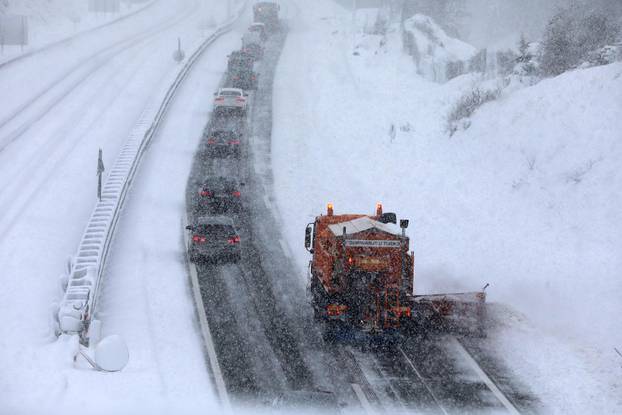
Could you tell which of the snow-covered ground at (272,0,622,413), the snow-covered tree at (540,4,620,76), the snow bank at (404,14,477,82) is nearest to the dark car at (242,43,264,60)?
the snow bank at (404,14,477,82)

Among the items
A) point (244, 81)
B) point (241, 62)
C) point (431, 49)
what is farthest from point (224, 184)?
point (431, 49)

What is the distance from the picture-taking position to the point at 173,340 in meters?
18.1

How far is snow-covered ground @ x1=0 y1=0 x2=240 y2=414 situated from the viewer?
49.7ft

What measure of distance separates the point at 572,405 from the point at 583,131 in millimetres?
12557

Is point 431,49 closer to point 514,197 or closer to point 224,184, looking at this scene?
point 224,184

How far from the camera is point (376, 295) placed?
1775 centimetres

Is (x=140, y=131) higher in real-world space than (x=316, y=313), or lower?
higher

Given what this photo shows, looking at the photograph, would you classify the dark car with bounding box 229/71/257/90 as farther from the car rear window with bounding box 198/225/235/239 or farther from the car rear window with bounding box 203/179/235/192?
the car rear window with bounding box 198/225/235/239

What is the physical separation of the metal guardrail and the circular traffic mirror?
1831 mm

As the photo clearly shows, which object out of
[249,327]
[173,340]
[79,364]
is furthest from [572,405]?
[79,364]

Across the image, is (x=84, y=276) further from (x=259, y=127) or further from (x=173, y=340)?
(x=259, y=127)

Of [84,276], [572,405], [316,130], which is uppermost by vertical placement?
[316,130]

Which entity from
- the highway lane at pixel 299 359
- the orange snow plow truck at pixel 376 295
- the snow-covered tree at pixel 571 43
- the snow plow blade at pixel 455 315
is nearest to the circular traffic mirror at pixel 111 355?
the highway lane at pixel 299 359

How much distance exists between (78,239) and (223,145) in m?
11.6
